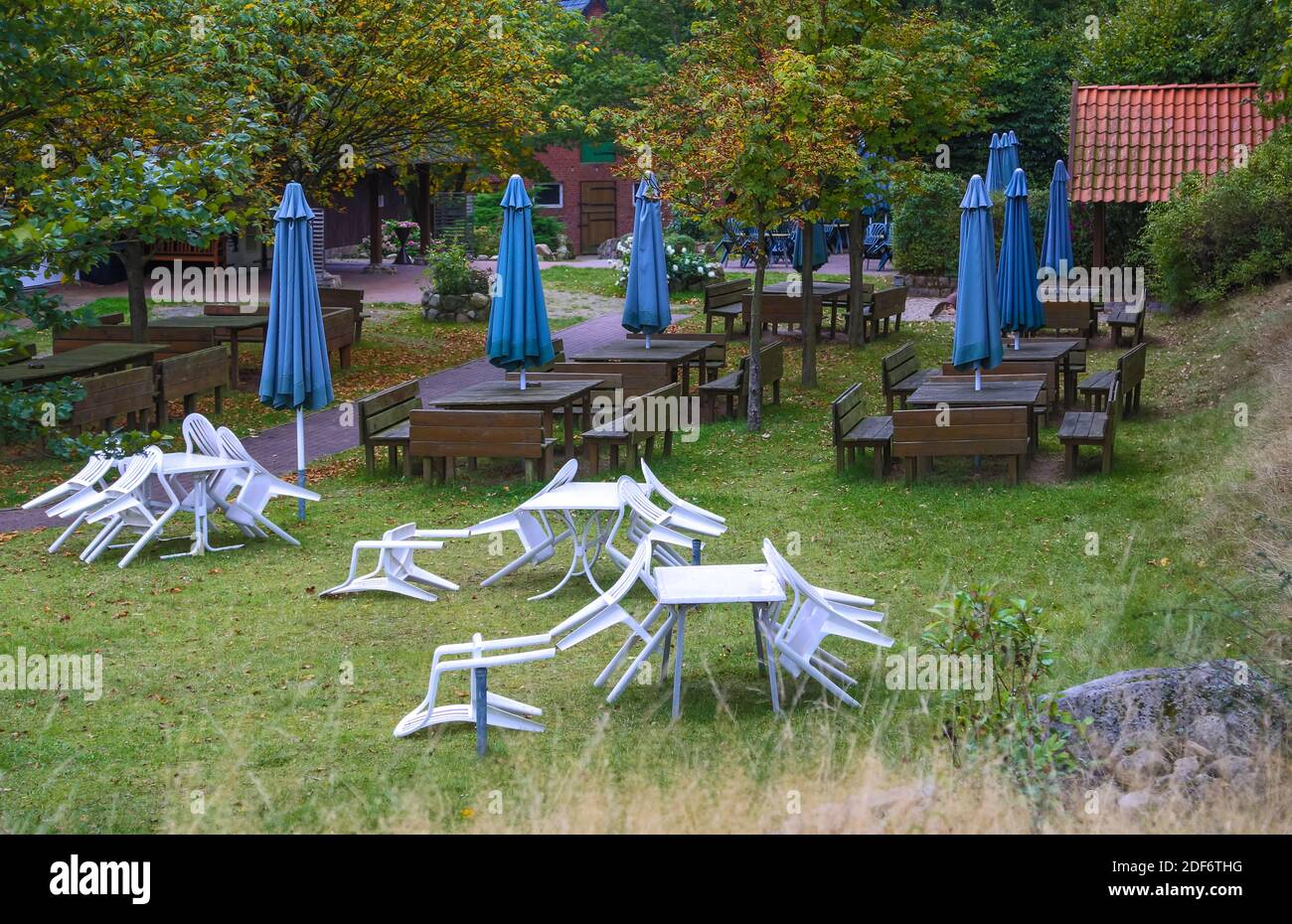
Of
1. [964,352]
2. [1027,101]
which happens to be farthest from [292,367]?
[1027,101]

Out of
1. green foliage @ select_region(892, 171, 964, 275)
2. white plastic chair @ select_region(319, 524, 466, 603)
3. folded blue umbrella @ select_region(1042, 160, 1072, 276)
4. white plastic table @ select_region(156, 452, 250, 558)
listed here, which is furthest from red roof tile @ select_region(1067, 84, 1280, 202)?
white plastic chair @ select_region(319, 524, 466, 603)

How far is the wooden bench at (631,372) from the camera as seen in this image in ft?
54.4

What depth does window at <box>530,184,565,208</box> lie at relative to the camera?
44.2 metres

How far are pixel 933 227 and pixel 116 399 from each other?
16562mm

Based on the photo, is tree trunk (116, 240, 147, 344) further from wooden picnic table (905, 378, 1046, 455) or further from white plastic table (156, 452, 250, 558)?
wooden picnic table (905, 378, 1046, 455)

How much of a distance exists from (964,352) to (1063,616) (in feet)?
18.7

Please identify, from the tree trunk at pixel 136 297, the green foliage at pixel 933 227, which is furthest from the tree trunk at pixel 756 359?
the green foliage at pixel 933 227

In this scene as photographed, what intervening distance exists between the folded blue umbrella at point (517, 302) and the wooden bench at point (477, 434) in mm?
1360

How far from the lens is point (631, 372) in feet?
55.3

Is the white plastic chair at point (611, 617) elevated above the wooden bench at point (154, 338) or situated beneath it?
situated beneath

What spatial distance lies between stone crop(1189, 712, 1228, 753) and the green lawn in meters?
1.10

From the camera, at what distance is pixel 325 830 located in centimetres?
591

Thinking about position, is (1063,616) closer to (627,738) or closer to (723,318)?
(627,738)

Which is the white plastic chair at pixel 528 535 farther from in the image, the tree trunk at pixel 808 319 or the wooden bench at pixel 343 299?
the wooden bench at pixel 343 299
